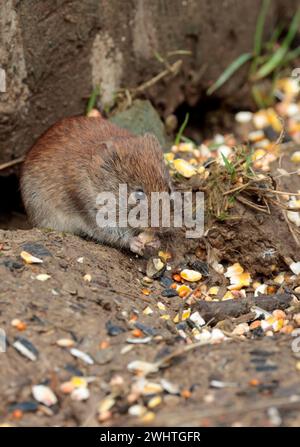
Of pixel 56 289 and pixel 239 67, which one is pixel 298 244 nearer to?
pixel 56 289

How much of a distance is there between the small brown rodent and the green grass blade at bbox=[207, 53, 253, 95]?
247 centimetres

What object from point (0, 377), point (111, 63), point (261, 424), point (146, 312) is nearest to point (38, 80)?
point (111, 63)

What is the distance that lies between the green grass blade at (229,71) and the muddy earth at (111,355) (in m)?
3.63

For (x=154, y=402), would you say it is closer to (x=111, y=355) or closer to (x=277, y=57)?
(x=111, y=355)

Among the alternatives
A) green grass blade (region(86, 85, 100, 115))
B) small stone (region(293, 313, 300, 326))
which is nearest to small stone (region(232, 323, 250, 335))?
small stone (region(293, 313, 300, 326))

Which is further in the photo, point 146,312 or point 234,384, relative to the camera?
point 146,312

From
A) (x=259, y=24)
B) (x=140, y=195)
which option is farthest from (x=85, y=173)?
(x=259, y=24)

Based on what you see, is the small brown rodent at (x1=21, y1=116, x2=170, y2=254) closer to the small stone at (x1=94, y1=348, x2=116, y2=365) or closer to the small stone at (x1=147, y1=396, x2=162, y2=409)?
the small stone at (x1=94, y1=348, x2=116, y2=365)

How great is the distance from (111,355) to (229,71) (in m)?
4.95

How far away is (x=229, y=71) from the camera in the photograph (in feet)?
28.0

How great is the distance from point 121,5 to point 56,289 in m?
3.38

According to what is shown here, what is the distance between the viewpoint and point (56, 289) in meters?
4.89

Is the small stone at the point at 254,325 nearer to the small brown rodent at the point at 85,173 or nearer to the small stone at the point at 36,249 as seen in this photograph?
the small brown rodent at the point at 85,173

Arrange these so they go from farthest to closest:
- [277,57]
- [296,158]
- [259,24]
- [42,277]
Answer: [277,57], [259,24], [296,158], [42,277]
